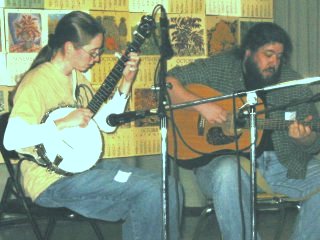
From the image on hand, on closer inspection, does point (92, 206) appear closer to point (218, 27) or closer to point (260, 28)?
point (260, 28)

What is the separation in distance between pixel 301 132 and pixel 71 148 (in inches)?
39.4

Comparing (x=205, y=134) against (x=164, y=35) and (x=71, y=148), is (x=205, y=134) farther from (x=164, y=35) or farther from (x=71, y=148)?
(x=164, y=35)

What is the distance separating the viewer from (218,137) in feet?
9.55

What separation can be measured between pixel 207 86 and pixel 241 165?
0.52 metres

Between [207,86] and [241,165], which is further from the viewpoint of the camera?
[207,86]

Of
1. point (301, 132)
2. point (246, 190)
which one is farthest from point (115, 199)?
point (301, 132)

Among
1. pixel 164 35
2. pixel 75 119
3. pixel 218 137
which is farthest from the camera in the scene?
pixel 218 137

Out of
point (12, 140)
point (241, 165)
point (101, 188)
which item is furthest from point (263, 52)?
point (12, 140)

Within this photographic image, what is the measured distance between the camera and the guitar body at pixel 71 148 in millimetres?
2463

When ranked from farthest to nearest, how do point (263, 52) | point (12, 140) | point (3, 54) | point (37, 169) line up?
1. point (3, 54)
2. point (263, 52)
3. point (37, 169)
4. point (12, 140)

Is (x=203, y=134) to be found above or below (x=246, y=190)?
above

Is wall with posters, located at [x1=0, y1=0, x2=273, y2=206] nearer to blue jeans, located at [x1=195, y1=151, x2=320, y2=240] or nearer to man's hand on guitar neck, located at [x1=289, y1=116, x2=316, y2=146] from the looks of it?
blue jeans, located at [x1=195, y1=151, x2=320, y2=240]

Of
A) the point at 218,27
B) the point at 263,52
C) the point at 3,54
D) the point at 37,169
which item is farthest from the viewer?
the point at 218,27

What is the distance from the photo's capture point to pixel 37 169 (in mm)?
2531
